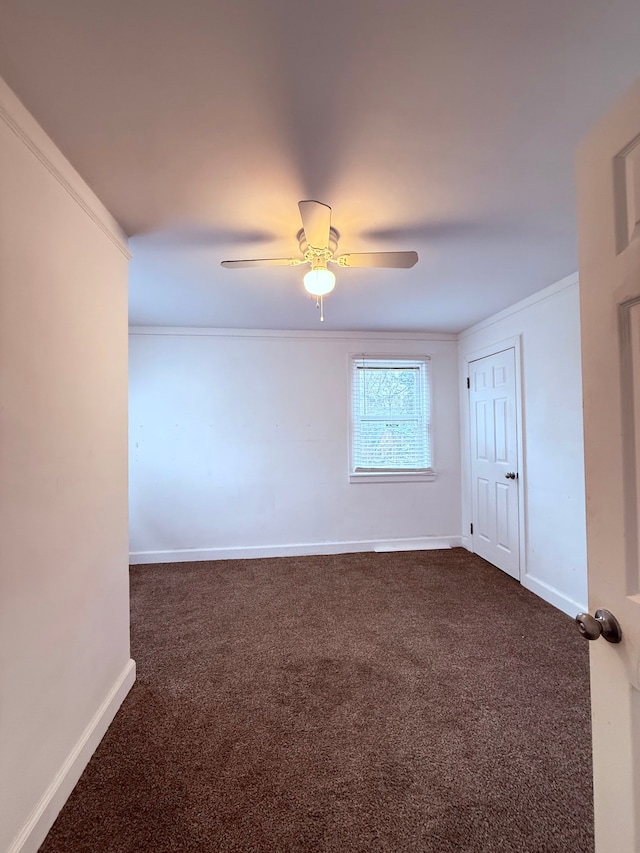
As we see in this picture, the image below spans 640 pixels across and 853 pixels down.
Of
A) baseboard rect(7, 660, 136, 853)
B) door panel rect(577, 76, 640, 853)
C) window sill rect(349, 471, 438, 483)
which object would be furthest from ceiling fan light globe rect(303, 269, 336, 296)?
window sill rect(349, 471, 438, 483)

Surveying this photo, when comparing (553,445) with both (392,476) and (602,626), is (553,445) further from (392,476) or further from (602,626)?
(602,626)

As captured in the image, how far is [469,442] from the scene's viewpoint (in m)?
3.93

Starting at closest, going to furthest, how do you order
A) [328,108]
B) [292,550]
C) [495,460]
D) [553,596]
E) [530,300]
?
[328,108], [553,596], [530,300], [495,460], [292,550]

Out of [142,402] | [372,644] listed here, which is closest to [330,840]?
[372,644]

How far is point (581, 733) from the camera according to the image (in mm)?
1588

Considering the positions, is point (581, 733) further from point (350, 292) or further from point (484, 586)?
point (350, 292)

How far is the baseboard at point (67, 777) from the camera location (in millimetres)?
1128

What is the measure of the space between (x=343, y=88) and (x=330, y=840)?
93.0 inches

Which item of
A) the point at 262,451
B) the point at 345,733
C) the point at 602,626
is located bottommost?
the point at 345,733

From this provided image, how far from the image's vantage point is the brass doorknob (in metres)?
0.69

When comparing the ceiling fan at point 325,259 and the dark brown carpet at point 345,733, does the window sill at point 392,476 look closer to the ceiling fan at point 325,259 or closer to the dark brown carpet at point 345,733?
the dark brown carpet at point 345,733

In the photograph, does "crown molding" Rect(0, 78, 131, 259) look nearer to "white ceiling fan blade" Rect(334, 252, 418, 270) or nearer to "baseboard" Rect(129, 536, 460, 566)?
"white ceiling fan blade" Rect(334, 252, 418, 270)

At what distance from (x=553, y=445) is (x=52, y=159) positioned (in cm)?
329

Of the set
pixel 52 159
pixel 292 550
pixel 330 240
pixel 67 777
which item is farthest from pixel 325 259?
pixel 292 550
